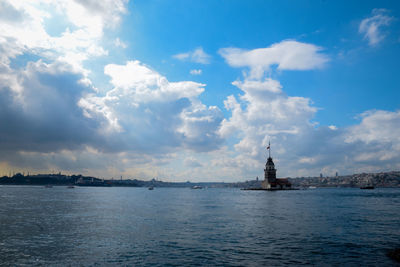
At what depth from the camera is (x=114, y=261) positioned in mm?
22750

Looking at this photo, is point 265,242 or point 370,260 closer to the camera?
point 370,260

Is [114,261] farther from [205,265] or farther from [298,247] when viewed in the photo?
[298,247]

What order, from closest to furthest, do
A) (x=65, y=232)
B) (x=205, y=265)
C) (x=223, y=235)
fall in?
1. (x=205, y=265)
2. (x=223, y=235)
3. (x=65, y=232)

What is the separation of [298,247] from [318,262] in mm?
4775

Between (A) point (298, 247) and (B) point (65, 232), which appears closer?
(A) point (298, 247)

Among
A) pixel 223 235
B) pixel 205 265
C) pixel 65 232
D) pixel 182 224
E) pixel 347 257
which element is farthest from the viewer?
pixel 182 224

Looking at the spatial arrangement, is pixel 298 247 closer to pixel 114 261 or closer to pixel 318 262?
pixel 318 262

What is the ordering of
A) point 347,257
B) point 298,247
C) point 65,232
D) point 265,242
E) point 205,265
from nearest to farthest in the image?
point 205,265, point 347,257, point 298,247, point 265,242, point 65,232

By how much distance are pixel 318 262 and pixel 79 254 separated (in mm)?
20132

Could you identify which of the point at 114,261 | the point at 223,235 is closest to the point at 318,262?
the point at 223,235

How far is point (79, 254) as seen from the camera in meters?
24.9

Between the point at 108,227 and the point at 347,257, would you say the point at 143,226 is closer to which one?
the point at 108,227

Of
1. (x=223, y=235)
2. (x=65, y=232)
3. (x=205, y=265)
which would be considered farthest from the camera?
(x=65, y=232)

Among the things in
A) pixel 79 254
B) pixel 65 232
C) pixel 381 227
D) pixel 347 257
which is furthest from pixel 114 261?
pixel 381 227
